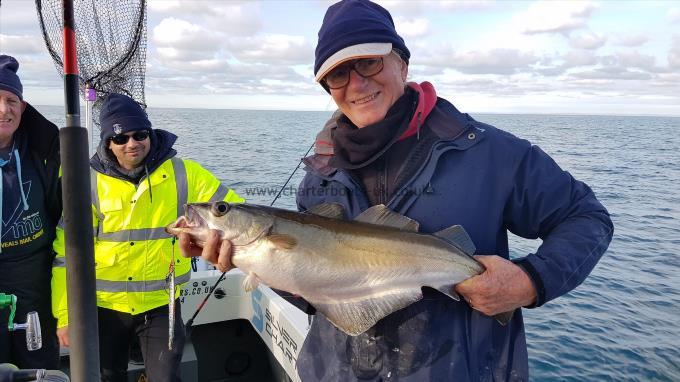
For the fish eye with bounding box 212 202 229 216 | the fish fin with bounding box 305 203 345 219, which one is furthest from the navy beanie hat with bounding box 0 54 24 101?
the fish fin with bounding box 305 203 345 219

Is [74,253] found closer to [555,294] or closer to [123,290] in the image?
[123,290]

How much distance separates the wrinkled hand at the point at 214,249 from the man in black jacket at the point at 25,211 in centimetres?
238

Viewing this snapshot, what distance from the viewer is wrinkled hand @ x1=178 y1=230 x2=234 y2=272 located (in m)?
2.76

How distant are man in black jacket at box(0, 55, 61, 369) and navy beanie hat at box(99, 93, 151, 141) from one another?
0.44m

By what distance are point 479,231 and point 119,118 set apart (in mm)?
3804

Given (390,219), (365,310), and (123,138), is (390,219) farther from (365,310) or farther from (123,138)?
(123,138)

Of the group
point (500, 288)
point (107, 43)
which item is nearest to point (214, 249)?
point (500, 288)

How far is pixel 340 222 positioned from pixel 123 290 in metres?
3.06

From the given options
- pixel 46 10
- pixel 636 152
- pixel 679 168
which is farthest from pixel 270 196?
pixel 636 152

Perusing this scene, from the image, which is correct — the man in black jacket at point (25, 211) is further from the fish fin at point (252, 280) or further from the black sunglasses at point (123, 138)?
the fish fin at point (252, 280)

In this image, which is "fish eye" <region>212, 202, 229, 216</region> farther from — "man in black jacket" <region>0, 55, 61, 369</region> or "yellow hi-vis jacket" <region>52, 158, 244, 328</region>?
"man in black jacket" <region>0, 55, 61, 369</region>

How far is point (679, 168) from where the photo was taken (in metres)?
33.1

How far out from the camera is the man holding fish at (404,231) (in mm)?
2350

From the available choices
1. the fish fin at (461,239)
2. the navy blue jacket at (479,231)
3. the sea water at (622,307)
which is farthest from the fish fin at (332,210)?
→ the sea water at (622,307)
